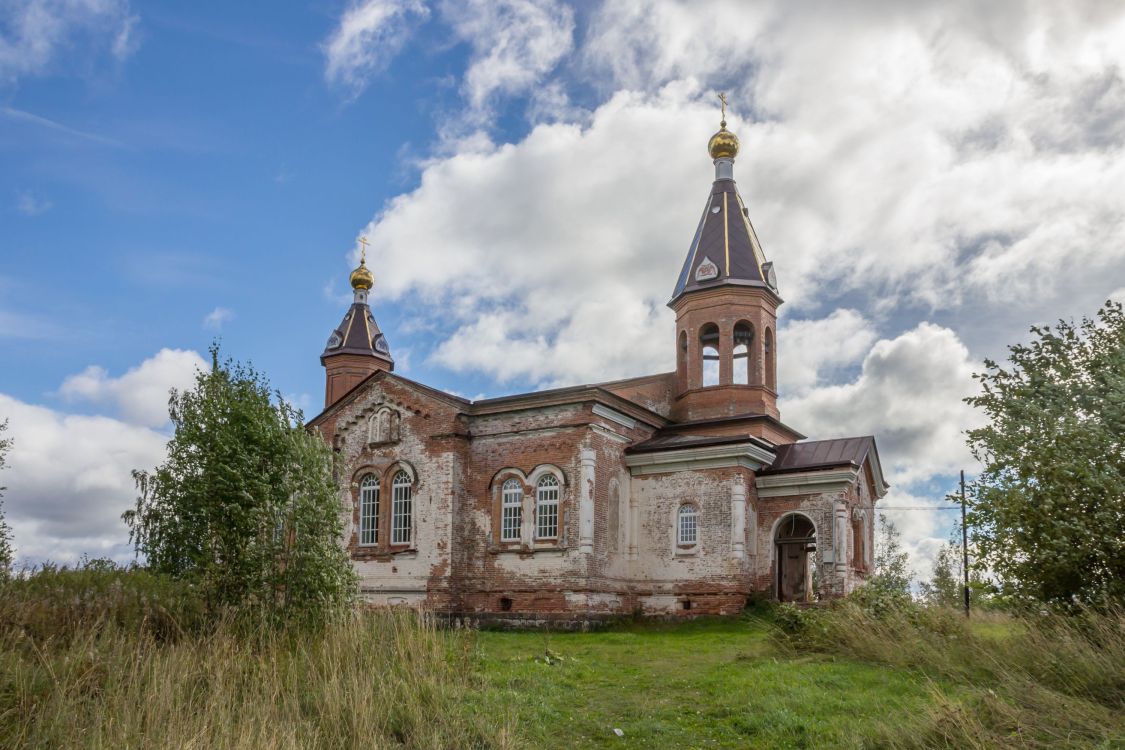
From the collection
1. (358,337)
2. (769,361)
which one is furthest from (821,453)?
(358,337)

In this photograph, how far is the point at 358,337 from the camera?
38.3 meters

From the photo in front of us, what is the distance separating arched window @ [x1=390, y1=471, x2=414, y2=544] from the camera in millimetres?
24094

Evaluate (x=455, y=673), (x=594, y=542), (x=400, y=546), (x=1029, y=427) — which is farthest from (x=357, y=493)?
(x=1029, y=427)

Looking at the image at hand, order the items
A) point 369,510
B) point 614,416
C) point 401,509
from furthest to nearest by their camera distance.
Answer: point 369,510 < point 401,509 < point 614,416

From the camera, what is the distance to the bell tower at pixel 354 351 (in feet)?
124

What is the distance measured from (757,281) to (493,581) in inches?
446

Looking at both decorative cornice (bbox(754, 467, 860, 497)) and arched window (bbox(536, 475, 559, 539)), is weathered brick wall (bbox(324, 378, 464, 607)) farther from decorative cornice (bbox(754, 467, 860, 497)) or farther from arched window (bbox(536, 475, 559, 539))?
decorative cornice (bbox(754, 467, 860, 497))

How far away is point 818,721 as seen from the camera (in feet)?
30.7

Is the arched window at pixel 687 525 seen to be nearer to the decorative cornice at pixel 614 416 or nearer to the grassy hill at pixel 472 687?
the decorative cornice at pixel 614 416

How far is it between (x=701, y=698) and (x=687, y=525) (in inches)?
459

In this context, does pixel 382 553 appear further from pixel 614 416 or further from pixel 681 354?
pixel 681 354

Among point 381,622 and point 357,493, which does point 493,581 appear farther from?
point 381,622

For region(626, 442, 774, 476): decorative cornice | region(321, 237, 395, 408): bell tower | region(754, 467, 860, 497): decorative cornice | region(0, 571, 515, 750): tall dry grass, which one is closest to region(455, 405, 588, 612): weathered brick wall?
region(626, 442, 774, 476): decorative cornice

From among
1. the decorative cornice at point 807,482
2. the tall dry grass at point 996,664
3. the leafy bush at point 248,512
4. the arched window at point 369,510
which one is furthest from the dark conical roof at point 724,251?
the leafy bush at point 248,512
